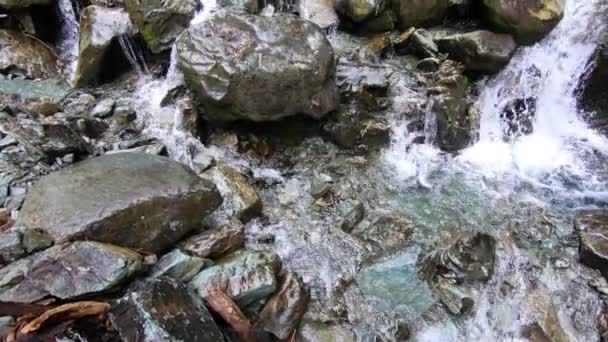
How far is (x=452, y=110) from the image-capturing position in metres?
5.61

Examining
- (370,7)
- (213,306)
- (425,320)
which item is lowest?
(425,320)

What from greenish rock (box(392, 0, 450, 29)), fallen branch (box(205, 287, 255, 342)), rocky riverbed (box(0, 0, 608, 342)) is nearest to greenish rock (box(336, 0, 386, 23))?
rocky riverbed (box(0, 0, 608, 342))

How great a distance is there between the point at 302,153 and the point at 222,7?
2.39 metres

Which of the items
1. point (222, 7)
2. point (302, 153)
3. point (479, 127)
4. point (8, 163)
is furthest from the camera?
point (222, 7)

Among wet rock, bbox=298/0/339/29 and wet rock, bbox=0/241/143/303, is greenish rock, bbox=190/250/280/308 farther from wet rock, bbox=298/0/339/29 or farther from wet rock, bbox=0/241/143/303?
wet rock, bbox=298/0/339/29

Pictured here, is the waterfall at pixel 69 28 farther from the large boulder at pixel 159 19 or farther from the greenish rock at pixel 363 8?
the greenish rock at pixel 363 8

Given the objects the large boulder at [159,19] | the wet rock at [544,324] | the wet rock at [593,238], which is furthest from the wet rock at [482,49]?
the large boulder at [159,19]

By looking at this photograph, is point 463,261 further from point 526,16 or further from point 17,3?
point 17,3

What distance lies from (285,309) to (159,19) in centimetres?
420

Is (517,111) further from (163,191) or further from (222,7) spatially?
(163,191)

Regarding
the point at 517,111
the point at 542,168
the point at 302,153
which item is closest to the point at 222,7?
the point at 302,153

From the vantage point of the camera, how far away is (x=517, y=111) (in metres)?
6.18

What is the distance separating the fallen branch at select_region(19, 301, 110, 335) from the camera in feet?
8.71

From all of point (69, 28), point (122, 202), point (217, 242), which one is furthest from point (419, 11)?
point (69, 28)
